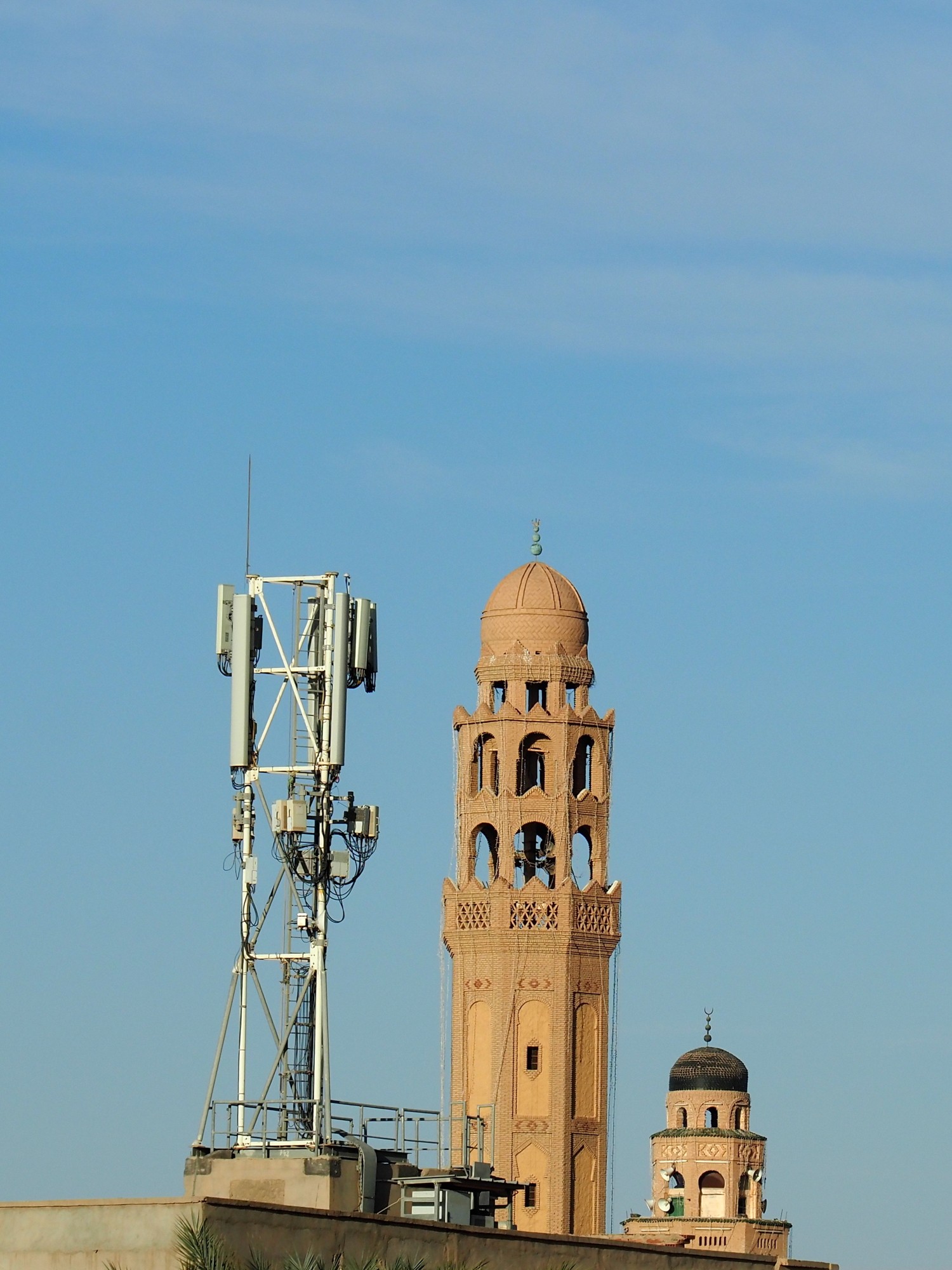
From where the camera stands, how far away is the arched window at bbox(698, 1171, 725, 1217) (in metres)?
135

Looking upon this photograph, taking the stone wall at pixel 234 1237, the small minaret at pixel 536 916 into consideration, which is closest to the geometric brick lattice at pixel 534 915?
the small minaret at pixel 536 916

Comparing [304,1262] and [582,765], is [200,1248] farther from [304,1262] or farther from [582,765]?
[582,765]

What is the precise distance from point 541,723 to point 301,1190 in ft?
159

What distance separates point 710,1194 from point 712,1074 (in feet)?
17.4

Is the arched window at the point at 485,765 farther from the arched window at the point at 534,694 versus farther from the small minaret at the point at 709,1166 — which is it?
the small minaret at the point at 709,1166

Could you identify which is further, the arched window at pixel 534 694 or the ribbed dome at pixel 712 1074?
the ribbed dome at pixel 712 1074

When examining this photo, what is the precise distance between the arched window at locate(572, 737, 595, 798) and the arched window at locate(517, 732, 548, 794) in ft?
3.64

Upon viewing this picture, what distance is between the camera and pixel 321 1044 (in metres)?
60.7

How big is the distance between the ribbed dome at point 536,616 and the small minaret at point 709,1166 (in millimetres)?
35993

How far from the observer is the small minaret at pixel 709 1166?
13212cm

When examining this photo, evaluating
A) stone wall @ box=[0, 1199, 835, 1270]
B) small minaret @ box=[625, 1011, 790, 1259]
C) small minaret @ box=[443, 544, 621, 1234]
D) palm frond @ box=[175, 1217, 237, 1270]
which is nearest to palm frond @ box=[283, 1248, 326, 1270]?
stone wall @ box=[0, 1199, 835, 1270]

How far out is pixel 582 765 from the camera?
348ft

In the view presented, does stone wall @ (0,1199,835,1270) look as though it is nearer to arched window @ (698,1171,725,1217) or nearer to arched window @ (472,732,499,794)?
arched window @ (472,732,499,794)

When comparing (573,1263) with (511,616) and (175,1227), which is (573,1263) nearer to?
(175,1227)
